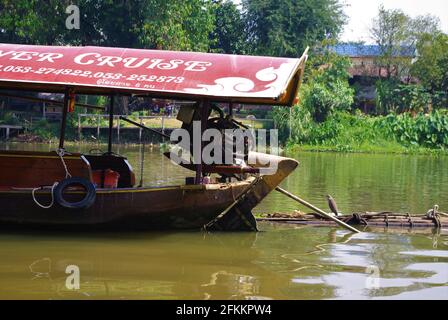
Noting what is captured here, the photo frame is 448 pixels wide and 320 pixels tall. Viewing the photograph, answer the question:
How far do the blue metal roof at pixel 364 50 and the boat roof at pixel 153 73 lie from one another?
30712 millimetres

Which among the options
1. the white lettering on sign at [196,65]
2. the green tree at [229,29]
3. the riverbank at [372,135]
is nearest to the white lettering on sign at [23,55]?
the white lettering on sign at [196,65]

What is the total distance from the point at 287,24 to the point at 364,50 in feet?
27.5

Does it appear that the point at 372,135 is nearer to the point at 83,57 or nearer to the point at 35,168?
the point at 83,57

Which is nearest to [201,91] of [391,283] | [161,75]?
[161,75]

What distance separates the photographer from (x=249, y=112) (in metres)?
33.0

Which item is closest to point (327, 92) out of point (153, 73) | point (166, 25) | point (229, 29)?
point (166, 25)

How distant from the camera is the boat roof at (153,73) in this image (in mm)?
8336

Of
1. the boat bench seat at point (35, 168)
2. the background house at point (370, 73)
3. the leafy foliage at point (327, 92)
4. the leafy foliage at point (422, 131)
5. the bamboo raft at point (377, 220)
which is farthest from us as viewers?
the background house at point (370, 73)

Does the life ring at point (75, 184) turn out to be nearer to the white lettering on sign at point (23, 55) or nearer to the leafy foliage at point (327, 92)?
the white lettering on sign at point (23, 55)

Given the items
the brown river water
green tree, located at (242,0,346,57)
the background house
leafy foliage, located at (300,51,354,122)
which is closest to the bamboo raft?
the brown river water

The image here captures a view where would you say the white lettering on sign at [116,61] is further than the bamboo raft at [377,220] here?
No

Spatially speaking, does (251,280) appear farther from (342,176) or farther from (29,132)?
(29,132)

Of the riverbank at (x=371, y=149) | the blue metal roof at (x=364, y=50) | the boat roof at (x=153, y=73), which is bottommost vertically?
the riverbank at (x=371, y=149)

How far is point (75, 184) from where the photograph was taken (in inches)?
338
